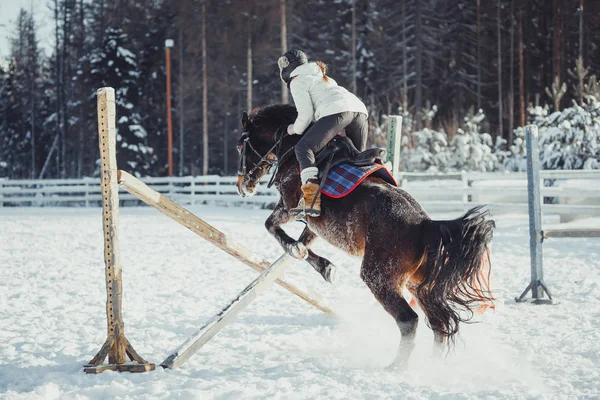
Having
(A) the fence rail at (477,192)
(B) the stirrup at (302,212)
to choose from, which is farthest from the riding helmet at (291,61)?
(A) the fence rail at (477,192)

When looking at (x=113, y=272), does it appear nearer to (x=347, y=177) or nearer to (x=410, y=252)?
(x=347, y=177)

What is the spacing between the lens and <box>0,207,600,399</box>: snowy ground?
4113 millimetres

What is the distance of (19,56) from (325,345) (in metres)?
46.0

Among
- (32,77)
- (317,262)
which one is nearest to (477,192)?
(317,262)

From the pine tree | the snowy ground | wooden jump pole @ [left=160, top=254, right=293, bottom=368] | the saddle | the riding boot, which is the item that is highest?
the pine tree

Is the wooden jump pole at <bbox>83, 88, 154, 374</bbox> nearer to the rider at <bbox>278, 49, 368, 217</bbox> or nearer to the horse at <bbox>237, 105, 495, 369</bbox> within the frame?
the rider at <bbox>278, 49, 368, 217</bbox>

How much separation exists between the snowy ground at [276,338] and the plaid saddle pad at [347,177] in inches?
53.4

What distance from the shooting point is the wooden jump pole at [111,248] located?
4500 millimetres

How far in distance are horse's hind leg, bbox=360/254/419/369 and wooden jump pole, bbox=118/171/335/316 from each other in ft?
4.08

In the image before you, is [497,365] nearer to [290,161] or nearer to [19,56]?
[290,161]

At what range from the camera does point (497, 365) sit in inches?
185

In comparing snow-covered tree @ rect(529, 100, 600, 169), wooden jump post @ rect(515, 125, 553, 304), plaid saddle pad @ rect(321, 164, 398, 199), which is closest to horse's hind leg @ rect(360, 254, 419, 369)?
plaid saddle pad @ rect(321, 164, 398, 199)

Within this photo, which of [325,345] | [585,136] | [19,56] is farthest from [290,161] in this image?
[19,56]

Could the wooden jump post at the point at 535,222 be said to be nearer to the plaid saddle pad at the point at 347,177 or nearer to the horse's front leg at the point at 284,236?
the plaid saddle pad at the point at 347,177
